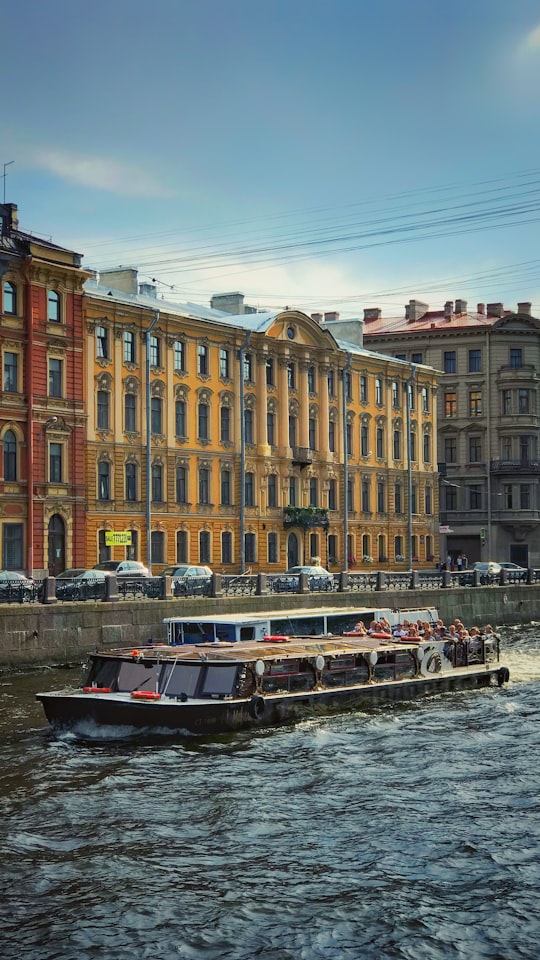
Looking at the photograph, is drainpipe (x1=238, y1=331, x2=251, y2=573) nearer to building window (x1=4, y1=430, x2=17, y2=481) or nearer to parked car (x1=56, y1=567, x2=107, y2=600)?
building window (x1=4, y1=430, x2=17, y2=481)

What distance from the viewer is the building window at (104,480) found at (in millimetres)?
53625

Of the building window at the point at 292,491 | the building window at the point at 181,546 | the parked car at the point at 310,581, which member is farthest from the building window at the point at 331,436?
the parked car at the point at 310,581

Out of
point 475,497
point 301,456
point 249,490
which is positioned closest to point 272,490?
point 249,490

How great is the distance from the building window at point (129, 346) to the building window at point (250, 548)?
1115 centimetres

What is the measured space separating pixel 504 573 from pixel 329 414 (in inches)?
536

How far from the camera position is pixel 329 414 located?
221 feet

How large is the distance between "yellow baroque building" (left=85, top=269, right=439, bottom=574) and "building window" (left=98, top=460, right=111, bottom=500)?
1.9 inches

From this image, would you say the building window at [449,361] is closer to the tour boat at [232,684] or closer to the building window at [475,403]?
the building window at [475,403]

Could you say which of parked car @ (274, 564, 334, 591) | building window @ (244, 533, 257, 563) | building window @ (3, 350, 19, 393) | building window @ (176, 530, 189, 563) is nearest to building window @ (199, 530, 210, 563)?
building window @ (176, 530, 189, 563)

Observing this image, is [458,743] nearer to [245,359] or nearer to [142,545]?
[142,545]

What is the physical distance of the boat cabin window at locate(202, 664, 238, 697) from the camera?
84.0 ft

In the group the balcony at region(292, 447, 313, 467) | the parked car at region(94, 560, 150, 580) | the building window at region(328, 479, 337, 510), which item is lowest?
the parked car at region(94, 560, 150, 580)

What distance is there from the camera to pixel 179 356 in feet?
191

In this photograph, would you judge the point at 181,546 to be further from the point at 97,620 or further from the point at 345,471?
the point at 97,620
